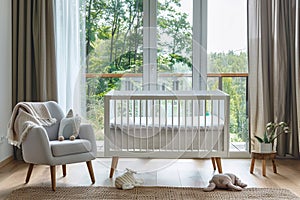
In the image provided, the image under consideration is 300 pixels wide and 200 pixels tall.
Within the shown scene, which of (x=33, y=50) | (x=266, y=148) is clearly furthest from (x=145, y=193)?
(x=33, y=50)

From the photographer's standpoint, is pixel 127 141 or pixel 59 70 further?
pixel 59 70

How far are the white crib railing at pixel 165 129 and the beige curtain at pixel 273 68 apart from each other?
1128 millimetres

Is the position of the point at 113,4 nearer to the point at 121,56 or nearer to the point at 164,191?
the point at 121,56

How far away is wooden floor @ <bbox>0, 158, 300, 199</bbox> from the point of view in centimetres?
416

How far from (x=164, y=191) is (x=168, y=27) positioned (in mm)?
2188

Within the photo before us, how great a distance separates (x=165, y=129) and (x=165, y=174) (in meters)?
0.61

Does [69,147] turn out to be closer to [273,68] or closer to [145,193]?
[145,193]

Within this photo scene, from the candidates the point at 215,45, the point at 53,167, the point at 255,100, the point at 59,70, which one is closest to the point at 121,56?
the point at 59,70

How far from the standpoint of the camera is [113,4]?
5.39 m

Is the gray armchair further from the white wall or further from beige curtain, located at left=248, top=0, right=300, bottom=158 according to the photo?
beige curtain, located at left=248, top=0, right=300, bottom=158

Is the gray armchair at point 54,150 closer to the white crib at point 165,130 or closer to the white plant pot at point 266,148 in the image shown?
the white crib at point 165,130

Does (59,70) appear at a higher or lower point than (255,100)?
higher

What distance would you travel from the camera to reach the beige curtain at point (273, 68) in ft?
16.8

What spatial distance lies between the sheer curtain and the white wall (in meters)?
0.50
